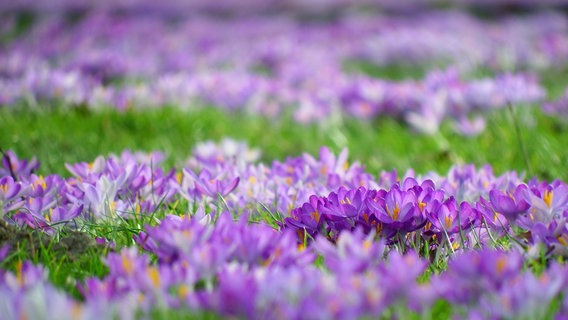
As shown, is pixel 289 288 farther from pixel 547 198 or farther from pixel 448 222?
pixel 547 198

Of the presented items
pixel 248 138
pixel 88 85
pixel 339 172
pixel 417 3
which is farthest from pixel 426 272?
pixel 417 3

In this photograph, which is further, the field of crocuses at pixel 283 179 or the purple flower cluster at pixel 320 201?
the purple flower cluster at pixel 320 201

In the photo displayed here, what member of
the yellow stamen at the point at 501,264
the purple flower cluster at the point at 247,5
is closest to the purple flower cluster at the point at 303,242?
the yellow stamen at the point at 501,264

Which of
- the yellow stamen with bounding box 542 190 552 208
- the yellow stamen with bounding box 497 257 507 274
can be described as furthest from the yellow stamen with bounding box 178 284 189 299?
the yellow stamen with bounding box 542 190 552 208

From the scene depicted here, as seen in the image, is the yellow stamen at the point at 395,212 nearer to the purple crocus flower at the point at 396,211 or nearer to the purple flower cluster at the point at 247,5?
the purple crocus flower at the point at 396,211

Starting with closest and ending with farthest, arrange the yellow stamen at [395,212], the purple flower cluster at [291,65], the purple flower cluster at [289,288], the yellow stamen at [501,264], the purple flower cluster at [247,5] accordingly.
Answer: the purple flower cluster at [289,288] < the yellow stamen at [501,264] < the yellow stamen at [395,212] < the purple flower cluster at [291,65] < the purple flower cluster at [247,5]
